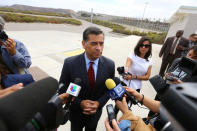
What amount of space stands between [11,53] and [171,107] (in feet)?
5.77

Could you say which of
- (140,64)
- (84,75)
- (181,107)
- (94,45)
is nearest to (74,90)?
(84,75)

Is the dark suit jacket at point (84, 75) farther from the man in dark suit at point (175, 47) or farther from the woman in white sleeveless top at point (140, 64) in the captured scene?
the man in dark suit at point (175, 47)

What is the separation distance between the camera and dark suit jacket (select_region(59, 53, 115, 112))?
144cm

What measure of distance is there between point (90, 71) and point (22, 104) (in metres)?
1.06

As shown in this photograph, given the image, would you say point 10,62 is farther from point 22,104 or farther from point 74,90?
point 22,104

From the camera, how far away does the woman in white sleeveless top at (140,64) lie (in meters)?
2.16

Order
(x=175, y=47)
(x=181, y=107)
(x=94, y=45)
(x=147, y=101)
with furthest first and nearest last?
(x=175, y=47), (x=94, y=45), (x=147, y=101), (x=181, y=107)

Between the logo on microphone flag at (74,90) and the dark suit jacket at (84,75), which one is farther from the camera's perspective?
the dark suit jacket at (84,75)

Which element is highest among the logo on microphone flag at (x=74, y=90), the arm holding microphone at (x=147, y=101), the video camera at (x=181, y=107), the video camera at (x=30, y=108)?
the video camera at (x=181, y=107)

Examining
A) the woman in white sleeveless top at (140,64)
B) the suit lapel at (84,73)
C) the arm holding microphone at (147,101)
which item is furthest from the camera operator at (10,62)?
the woman in white sleeveless top at (140,64)

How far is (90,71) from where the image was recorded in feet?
4.83

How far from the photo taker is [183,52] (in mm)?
4062

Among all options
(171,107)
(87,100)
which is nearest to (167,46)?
(87,100)

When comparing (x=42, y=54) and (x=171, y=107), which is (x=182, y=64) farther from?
(x=42, y=54)
